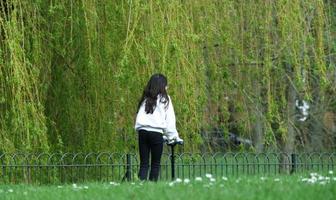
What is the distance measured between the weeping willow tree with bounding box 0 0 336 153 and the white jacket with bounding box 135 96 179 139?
0.70m

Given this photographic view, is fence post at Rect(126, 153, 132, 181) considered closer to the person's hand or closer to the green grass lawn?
the person's hand

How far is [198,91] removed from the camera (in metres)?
11.8

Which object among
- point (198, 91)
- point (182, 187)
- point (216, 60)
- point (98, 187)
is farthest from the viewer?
point (216, 60)

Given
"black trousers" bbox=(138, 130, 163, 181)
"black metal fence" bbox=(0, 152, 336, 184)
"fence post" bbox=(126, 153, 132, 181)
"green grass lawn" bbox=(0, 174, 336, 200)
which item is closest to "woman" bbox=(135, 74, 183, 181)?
"black trousers" bbox=(138, 130, 163, 181)

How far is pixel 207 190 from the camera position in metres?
7.63

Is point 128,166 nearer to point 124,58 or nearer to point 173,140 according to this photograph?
point 173,140

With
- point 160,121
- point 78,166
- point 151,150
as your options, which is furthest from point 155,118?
point 78,166

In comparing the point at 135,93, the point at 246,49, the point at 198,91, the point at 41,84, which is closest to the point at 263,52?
the point at 246,49

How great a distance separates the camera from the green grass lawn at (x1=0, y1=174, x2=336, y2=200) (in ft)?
24.1

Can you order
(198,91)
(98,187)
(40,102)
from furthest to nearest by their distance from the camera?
(198,91) < (40,102) < (98,187)

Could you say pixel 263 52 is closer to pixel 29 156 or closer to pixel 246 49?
pixel 246 49

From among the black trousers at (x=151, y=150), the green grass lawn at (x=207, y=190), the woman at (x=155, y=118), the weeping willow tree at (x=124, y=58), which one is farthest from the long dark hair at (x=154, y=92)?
the green grass lawn at (x=207, y=190)

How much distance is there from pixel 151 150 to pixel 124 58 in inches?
46.2

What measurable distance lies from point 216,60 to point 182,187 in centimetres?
536
